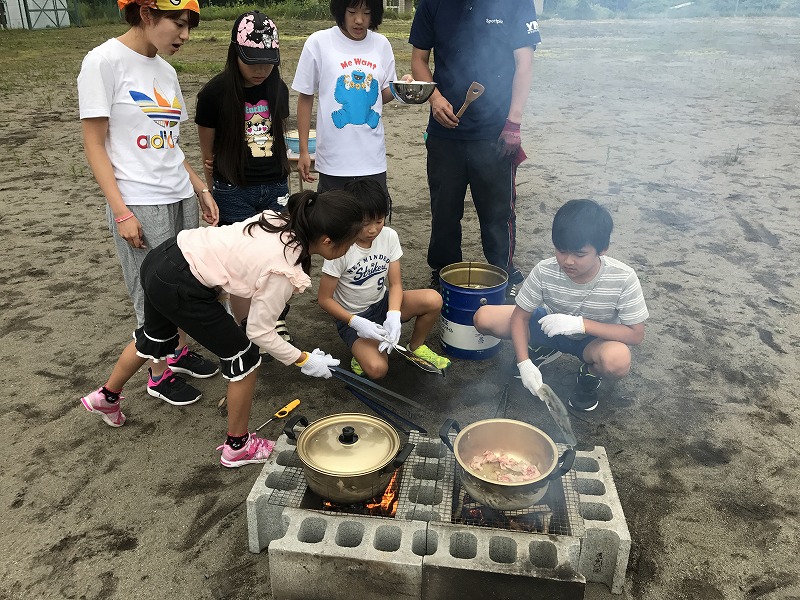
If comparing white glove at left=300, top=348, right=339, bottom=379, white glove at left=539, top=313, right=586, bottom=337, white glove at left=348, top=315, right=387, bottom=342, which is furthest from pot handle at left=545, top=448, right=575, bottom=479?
white glove at left=348, top=315, right=387, bottom=342

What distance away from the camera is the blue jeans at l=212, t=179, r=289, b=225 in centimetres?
368

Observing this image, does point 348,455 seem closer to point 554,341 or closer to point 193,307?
point 193,307

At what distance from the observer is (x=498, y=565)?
2.18m

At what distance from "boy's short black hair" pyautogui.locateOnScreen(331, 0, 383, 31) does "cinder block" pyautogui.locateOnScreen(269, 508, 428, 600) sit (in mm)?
2878

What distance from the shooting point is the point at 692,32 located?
1602 centimetres

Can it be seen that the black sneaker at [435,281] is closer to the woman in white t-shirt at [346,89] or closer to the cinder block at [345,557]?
the woman in white t-shirt at [346,89]

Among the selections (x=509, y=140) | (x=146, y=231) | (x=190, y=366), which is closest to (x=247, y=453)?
(x=190, y=366)

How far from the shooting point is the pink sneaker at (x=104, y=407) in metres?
3.27

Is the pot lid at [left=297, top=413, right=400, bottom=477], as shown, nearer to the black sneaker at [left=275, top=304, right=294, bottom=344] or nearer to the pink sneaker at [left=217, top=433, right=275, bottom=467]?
the pink sneaker at [left=217, top=433, right=275, bottom=467]

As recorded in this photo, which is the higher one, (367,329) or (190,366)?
(367,329)

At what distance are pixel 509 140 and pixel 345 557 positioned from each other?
9.70 ft

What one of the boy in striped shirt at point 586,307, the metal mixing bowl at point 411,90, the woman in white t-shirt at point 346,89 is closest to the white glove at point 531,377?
the boy in striped shirt at point 586,307

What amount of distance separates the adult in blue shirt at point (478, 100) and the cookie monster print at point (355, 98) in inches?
19.5

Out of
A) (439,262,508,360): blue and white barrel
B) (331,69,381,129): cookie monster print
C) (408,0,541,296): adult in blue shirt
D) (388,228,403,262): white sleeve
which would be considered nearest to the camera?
(388,228,403,262): white sleeve
